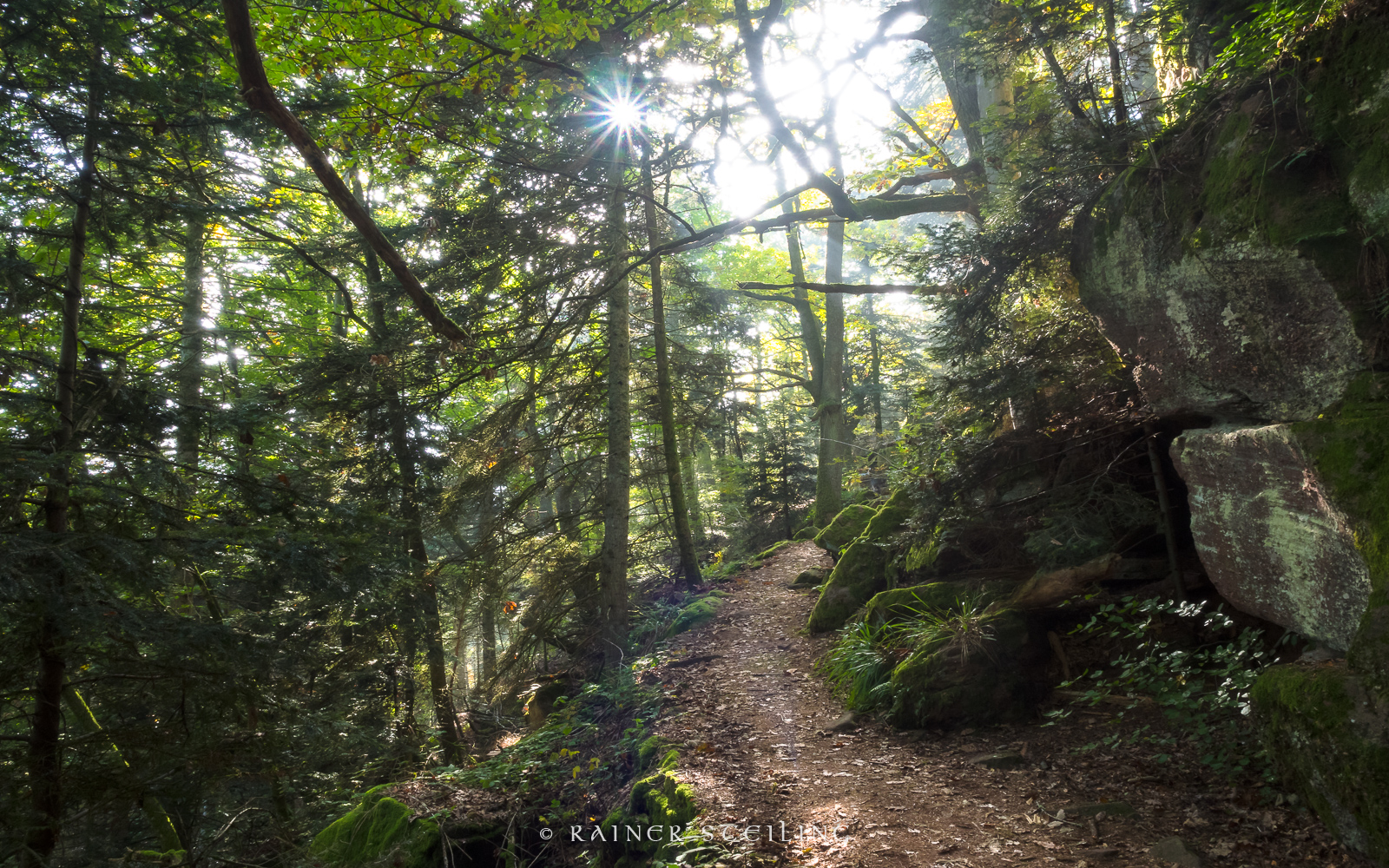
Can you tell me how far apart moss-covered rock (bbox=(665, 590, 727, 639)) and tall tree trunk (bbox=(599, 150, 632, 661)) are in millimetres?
928

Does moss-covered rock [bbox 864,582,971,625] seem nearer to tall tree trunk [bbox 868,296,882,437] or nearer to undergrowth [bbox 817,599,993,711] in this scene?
undergrowth [bbox 817,599,993,711]

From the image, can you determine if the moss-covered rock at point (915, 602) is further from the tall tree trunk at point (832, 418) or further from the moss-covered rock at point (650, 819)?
the tall tree trunk at point (832, 418)

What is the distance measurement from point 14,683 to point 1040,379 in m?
7.97

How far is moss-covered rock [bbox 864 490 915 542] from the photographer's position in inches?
344

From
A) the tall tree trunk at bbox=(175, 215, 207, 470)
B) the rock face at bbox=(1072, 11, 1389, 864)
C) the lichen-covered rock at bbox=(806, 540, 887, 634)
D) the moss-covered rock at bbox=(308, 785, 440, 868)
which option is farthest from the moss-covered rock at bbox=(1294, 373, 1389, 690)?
the tall tree trunk at bbox=(175, 215, 207, 470)

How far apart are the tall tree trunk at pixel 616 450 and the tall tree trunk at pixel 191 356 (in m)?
5.03

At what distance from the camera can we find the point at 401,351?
857 cm

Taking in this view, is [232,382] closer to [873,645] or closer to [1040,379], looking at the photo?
[873,645]

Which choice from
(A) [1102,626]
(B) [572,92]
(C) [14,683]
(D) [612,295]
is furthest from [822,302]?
(C) [14,683]

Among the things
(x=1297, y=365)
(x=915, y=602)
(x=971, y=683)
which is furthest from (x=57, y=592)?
(x=1297, y=365)

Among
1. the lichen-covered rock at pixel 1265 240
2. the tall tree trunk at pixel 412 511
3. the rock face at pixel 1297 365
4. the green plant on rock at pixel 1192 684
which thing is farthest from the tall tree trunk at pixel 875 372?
the rock face at pixel 1297 365

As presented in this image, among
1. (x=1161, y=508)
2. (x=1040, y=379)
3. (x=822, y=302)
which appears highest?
(x=822, y=302)

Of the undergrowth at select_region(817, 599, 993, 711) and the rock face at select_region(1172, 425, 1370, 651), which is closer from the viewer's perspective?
the rock face at select_region(1172, 425, 1370, 651)

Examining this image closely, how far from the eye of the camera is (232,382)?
5.59m
